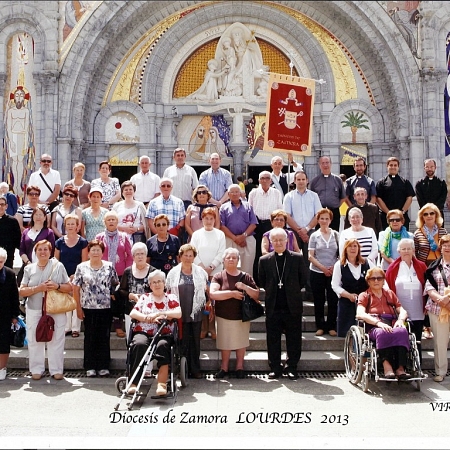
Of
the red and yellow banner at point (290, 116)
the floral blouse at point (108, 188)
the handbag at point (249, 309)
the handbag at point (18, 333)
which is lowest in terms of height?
the handbag at point (18, 333)

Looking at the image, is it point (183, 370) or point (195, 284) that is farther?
point (195, 284)

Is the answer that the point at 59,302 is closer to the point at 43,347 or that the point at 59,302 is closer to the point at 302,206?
the point at 43,347

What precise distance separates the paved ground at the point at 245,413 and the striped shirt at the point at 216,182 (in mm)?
3589

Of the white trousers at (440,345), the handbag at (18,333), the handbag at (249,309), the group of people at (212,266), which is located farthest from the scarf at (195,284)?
the white trousers at (440,345)

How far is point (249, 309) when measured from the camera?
6980 mm

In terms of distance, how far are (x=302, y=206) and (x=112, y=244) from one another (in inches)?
120

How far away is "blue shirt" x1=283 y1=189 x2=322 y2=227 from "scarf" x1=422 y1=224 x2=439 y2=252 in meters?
1.62

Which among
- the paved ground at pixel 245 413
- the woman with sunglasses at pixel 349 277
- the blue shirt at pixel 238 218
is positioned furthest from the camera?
the blue shirt at pixel 238 218

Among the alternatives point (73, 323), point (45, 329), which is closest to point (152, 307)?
point (45, 329)

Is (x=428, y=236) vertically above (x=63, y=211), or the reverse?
(x=63, y=211)

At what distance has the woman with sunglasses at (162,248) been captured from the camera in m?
7.65

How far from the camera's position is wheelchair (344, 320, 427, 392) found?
6406mm

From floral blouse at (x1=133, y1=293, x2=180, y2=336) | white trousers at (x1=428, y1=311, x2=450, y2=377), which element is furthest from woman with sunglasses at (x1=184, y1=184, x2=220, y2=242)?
white trousers at (x1=428, y1=311, x2=450, y2=377)

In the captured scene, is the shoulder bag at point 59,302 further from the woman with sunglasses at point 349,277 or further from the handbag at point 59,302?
the woman with sunglasses at point 349,277
